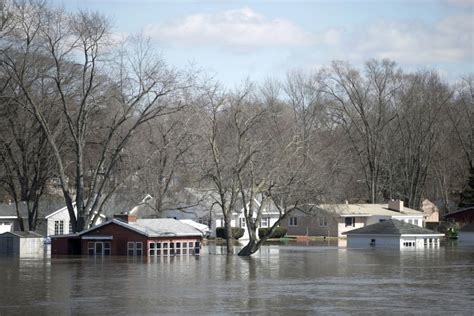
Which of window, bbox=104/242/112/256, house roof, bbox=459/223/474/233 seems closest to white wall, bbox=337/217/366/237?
house roof, bbox=459/223/474/233

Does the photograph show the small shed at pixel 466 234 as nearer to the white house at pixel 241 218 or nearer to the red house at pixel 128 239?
the white house at pixel 241 218

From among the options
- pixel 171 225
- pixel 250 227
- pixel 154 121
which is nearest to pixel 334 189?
pixel 250 227

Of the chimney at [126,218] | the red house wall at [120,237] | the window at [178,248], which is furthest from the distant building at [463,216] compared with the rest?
the red house wall at [120,237]

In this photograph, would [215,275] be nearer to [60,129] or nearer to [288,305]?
[288,305]

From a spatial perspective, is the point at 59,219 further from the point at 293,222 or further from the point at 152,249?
the point at 293,222

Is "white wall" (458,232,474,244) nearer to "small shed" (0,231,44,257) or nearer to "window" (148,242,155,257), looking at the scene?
"window" (148,242,155,257)

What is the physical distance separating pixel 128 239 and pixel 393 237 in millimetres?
26993

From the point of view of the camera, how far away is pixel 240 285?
4609 cm

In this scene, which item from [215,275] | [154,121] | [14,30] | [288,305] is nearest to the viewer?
[288,305]

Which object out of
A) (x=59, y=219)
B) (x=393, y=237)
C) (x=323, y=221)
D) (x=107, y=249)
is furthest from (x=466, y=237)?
(x=107, y=249)

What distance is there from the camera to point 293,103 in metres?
116

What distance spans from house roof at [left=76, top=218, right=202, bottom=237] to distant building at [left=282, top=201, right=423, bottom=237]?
2939 centimetres

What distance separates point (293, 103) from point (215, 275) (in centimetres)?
6602

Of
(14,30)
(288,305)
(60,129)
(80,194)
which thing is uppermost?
(14,30)
